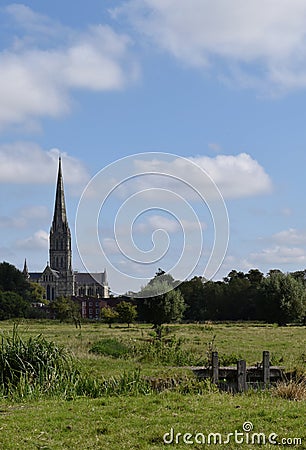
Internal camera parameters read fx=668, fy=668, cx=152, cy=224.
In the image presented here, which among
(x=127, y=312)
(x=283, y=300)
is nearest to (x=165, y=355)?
(x=127, y=312)

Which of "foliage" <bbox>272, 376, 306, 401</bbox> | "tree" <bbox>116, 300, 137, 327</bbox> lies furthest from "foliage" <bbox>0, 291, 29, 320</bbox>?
"foliage" <bbox>272, 376, 306, 401</bbox>

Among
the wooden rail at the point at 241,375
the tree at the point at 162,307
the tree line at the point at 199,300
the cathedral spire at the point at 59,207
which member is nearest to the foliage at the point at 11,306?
the tree line at the point at 199,300

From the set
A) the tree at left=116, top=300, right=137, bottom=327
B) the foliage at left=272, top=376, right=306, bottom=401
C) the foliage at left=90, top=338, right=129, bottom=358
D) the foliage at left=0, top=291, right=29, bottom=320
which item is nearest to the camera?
the foliage at left=272, top=376, right=306, bottom=401

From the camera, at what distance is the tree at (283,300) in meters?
70.8

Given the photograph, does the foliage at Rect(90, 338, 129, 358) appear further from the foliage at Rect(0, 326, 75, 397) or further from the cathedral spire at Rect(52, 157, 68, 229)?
the cathedral spire at Rect(52, 157, 68, 229)

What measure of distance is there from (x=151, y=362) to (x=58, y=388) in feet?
29.7

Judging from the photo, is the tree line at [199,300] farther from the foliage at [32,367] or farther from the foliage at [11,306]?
the foliage at [32,367]

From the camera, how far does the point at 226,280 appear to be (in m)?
118

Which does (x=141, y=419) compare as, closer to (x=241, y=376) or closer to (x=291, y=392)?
(x=291, y=392)

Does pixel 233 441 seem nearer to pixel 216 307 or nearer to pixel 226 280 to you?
pixel 216 307

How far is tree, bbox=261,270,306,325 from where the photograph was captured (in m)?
70.8

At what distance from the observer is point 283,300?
7038 centimetres

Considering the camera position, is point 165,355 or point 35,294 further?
point 35,294

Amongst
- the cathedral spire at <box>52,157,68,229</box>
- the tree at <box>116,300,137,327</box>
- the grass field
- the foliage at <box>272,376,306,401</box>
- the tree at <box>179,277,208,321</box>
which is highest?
the cathedral spire at <box>52,157,68,229</box>
